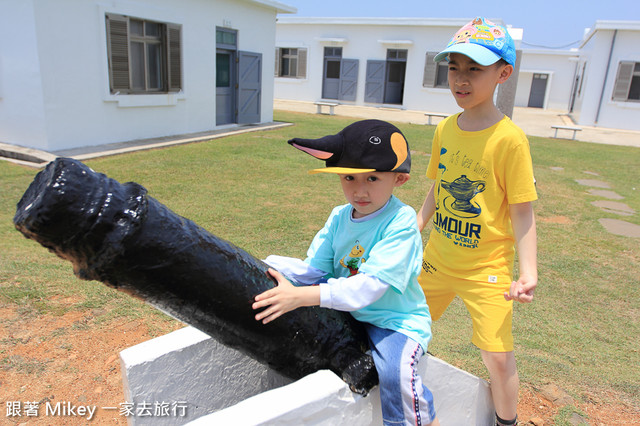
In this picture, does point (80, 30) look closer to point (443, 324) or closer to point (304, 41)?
point (443, 324)

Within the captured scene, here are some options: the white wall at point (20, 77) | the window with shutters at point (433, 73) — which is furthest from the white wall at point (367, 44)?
the white wall at point (20, 77)

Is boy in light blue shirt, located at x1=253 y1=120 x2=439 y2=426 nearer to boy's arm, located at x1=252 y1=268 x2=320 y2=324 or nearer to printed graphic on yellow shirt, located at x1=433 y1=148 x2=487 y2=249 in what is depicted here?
boy's arm, located at x1=252 y1=268 x2=320 y2=324

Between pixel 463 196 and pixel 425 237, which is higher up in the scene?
pixel 463 196

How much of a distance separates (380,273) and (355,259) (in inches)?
9.7

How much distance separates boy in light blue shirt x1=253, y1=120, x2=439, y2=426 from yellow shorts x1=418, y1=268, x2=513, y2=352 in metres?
0.39

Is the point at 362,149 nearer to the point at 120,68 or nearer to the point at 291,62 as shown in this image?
the point at 120,68

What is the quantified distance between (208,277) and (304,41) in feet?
78.5

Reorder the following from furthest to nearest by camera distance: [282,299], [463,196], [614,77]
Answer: [614,77]
[463,196]
[282,299]

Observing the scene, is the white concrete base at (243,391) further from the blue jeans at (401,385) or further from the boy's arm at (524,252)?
the boy's arm at (524,252)

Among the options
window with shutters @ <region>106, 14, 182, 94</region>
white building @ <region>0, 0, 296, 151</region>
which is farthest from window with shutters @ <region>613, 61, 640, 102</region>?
window with shutters @ <region>106, 14, 182, 94</region>

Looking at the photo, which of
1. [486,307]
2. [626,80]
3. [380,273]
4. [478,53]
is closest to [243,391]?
[380,273]

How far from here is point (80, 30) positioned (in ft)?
27.3

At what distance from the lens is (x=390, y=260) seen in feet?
5.00

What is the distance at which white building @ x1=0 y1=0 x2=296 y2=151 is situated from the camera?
7.93 meters
